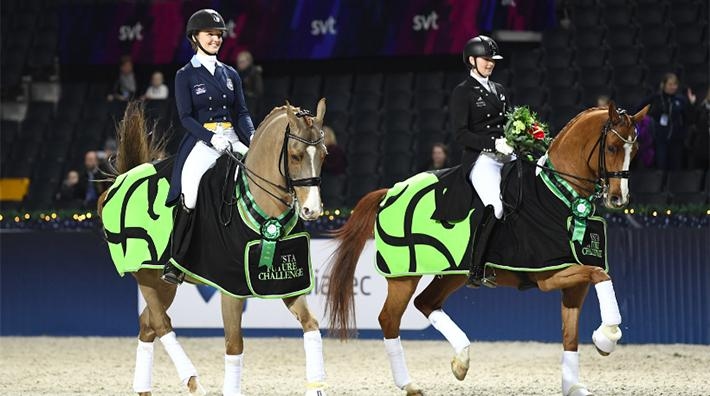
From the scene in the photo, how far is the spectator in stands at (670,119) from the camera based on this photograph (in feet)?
42.2

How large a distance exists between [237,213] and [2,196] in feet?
31.0

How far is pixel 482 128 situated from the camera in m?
8.48

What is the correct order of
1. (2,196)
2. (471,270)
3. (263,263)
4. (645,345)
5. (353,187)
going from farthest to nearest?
(2,196) → (353,187) → (645,345) → (471,270) → (263,263)

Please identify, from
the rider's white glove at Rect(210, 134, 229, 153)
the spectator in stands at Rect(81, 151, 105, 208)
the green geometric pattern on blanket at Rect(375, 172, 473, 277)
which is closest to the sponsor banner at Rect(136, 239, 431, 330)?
the spectator in stands at Rect(81, 151, 105, 208)

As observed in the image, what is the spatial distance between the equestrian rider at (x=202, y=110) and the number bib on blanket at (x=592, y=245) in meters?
2.06

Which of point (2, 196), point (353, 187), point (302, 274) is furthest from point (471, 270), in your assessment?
point (2, 196)

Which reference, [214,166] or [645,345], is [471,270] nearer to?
[214,166]

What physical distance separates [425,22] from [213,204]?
823 cm

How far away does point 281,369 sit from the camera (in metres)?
10.8

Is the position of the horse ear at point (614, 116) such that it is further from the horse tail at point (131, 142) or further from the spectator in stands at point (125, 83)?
the spectator in stands at point (125, 83)

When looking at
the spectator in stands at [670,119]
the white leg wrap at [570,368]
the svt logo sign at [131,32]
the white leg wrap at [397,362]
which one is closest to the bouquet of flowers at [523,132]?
the white leg wrap at [570,368]

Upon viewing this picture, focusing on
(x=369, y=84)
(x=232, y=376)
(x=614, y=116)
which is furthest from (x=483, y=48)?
(x=369, y=84)

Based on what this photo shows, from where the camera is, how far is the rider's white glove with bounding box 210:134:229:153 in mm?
7609

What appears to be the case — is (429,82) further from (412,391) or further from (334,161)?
(412,391)
